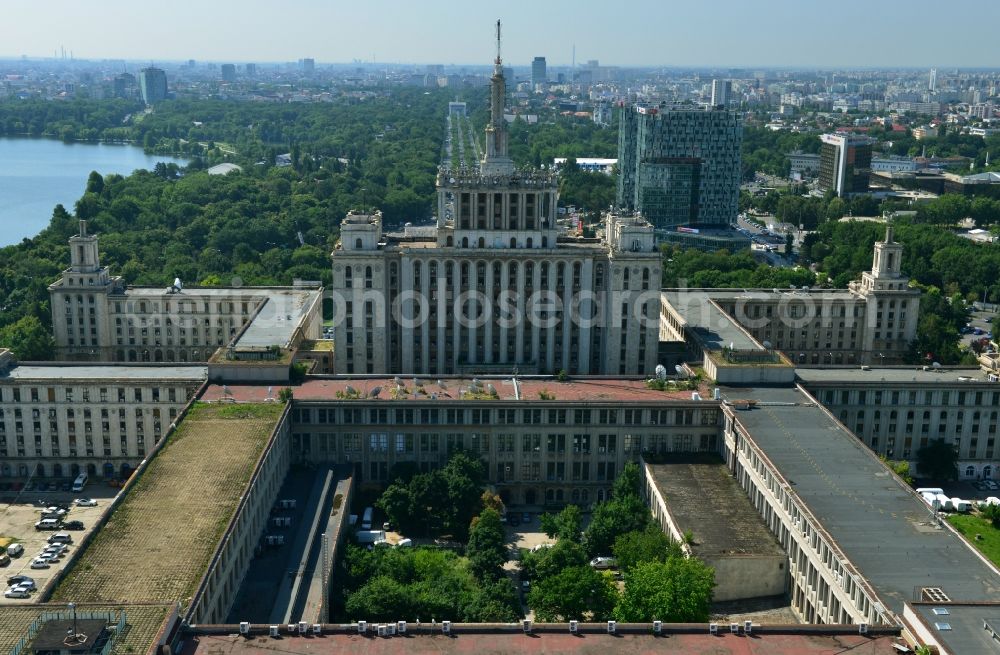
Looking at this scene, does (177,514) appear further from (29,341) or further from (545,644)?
(29,341)

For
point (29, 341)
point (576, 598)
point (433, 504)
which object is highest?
point (29, 341)

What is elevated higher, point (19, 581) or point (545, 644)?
point (545, 644)

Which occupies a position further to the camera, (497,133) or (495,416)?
(497,133)

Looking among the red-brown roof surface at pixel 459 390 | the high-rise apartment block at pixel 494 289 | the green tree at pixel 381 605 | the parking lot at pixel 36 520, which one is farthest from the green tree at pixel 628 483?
the parking lot at pixel 36 520

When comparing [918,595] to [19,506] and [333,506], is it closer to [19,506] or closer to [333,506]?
[333,506]

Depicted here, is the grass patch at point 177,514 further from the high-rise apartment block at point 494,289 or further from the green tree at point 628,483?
the green tree at point 628,483

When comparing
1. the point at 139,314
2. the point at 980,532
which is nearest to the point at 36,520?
the point at 139,314
